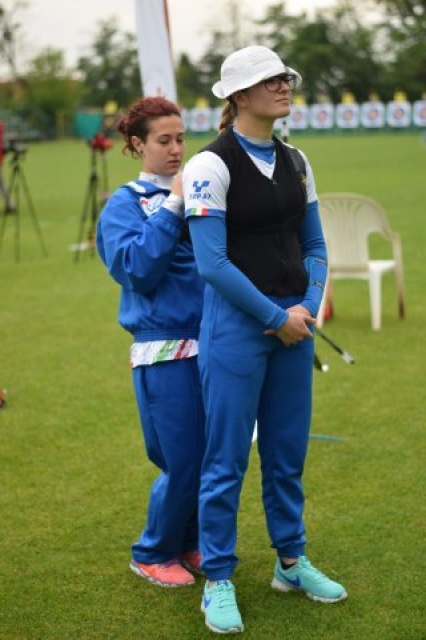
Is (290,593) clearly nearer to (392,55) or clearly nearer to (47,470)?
(47,470)

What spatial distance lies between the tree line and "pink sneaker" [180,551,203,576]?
58078 millimetres

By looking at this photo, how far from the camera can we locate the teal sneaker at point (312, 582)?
4035 mm

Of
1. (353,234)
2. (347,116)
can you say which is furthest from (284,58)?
(353,234)

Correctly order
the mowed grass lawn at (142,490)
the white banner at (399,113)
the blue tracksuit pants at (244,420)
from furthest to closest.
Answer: the white banner at (399,113) < the mowed grass lawn at (142,490) < the blue tracksuit pants at (244,420)

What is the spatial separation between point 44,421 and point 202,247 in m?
3.20

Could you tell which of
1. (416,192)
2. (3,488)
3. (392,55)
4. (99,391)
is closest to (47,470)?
(3,488)

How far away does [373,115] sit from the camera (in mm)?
44250

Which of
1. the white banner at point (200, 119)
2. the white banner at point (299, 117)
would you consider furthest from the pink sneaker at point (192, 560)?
the white banner at point (299, 117)

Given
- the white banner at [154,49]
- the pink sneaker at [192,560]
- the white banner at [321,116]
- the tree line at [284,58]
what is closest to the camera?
the pink sneaker at [192,560]

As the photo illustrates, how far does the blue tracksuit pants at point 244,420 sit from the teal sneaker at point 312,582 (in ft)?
0.34

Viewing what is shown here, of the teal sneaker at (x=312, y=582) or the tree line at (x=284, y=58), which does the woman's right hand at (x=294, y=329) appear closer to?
the teal sneaker at (x=312, y=582)

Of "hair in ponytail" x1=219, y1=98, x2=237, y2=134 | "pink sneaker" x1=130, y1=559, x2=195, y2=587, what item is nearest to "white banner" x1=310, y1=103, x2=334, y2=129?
"pink sneaker" x1=130, y1=559, x2=195, y2=587

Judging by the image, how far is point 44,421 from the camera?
6605mm

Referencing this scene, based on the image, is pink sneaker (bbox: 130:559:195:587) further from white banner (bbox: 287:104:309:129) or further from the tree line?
the tree line
